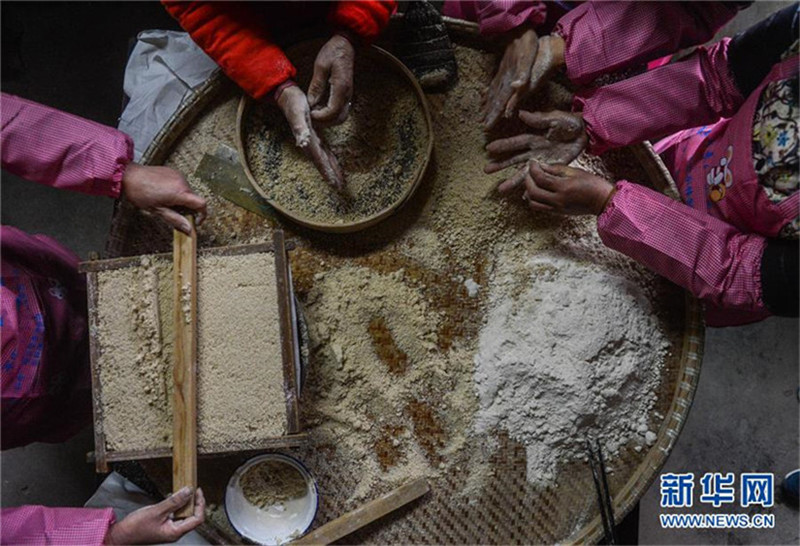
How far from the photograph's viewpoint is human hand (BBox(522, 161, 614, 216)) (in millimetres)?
1320

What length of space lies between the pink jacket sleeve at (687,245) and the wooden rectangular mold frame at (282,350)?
70 centimetres

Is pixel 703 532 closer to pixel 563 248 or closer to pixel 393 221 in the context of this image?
pixel 563 248

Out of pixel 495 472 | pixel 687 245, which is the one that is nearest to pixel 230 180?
pixel 495 472

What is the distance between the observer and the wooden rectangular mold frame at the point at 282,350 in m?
1.20

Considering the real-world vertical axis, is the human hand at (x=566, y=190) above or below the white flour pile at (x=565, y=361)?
above

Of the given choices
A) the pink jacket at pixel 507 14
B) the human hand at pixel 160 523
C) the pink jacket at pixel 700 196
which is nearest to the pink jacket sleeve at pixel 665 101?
the pink jacket at pixel 700 196

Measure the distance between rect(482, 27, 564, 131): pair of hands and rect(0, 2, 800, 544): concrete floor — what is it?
1200 millimetres

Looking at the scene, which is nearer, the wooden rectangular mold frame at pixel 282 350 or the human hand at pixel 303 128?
the wooden rectangular mold frame at pixel 282 350

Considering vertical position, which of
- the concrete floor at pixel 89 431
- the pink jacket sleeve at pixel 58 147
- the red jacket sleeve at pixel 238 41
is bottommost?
the concrete floor at pixel 89 431

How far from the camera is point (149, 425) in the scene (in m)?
1.24

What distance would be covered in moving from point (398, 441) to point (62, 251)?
40.8 inches

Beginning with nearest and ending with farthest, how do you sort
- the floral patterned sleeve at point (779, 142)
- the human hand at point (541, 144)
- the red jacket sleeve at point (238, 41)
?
1. the floral patterned sleeve at point (779, 142)
2. the red jacket sleeve at point (238, 41)
3. the human hand at point (541, 144)

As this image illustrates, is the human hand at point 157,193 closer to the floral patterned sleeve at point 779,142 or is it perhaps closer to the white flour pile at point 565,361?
the white flour pile at point 565,361

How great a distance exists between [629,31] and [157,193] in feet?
3.57
